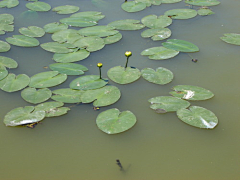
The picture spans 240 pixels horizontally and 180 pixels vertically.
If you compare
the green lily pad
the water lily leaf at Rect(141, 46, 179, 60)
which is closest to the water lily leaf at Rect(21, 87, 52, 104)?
the green lily pad

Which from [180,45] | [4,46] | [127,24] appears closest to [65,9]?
[127,24]

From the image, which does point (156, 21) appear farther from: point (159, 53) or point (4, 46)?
point (4, 46)

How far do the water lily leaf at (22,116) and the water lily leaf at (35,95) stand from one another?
0.46 feet

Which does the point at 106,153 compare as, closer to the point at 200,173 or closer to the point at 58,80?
the point at 200,173

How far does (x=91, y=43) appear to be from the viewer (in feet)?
14.4

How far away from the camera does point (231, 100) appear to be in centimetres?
359

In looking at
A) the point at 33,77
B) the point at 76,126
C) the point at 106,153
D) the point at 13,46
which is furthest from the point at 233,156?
the point at 13,46

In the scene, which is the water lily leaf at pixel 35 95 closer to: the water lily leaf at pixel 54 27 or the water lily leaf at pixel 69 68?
the water lily leaf at pixel 69 68

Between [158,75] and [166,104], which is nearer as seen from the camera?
[166,104]

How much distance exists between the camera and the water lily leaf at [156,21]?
4859 millimetres

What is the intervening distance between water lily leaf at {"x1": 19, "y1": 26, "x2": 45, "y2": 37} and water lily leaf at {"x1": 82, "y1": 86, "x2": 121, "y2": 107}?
1751 millimetres

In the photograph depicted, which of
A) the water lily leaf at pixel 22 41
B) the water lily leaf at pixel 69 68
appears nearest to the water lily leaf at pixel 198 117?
the water lily leaf at pixel 69 68

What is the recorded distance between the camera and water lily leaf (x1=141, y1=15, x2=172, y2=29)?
4859 mm

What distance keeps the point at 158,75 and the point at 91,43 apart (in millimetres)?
1272
